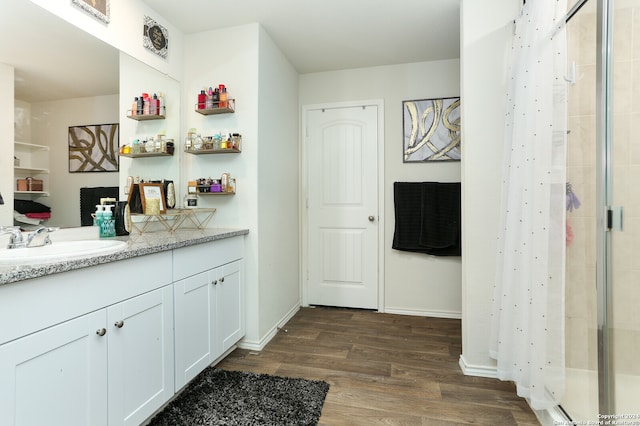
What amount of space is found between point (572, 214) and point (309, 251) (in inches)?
91.8

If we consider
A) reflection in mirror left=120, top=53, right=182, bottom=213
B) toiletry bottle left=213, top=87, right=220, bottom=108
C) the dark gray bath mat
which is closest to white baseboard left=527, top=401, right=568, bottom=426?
the dark gray bath mat

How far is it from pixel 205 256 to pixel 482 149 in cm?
184

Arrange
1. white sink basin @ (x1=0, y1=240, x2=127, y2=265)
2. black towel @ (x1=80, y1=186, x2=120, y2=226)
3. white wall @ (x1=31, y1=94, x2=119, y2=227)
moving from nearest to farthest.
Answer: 1. white sink basin @ (x1=0, y1=240, x2=127, y2=265)
2. white wall @ (x1=31, y1=94, x2=119, y2=227)
3. black towel @ (x1=80, y1=186, x2=120, y2=226)

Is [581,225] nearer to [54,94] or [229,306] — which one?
[229,306]

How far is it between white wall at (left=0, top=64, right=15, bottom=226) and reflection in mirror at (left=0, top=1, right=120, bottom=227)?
0.02m

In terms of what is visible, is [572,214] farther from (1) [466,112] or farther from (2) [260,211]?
(2) [260,211]

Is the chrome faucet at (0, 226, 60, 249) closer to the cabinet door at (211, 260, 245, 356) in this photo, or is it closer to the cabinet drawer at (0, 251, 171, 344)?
Result: the cabinet drawer at (0, 251, 171, 344)

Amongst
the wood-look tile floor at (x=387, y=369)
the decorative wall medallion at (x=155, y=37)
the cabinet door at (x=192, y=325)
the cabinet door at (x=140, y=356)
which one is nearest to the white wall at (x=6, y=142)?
the cabinet door at (x=140, y=356)

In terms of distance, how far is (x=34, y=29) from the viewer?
1565mm

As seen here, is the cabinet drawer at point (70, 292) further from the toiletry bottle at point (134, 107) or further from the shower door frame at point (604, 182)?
the shower door frame at point (604, 182)

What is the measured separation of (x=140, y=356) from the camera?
1470mm

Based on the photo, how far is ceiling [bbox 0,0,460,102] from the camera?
1.55 meters

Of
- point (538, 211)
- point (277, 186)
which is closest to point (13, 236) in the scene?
point (277, 186)

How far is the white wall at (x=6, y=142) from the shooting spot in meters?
1.42
